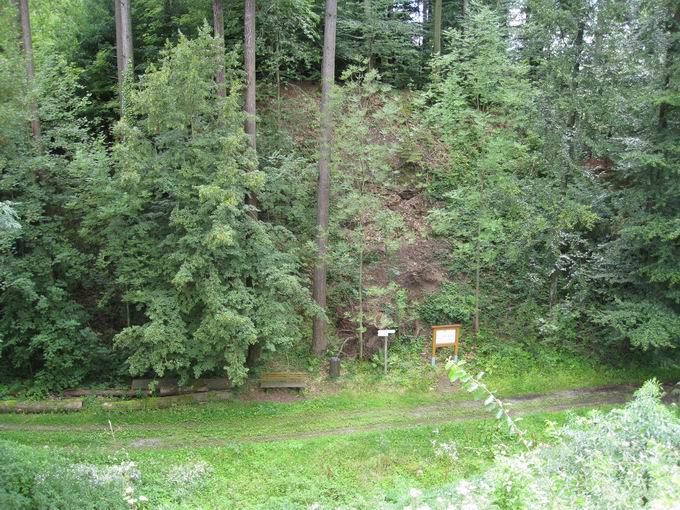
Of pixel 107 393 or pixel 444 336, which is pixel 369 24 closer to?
pixel 444 336

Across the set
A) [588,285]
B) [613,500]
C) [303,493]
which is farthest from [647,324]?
[613,500]

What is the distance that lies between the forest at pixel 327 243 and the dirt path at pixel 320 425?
12cm

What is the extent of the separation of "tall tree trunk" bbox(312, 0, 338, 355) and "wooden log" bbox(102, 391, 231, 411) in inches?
124

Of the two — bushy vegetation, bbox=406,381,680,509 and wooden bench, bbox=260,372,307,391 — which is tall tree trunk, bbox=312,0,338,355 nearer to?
wooden bench, bbox=260,372,307,391

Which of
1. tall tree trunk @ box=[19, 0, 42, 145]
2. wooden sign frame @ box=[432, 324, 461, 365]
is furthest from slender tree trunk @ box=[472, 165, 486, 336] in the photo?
tall tree trunk @ box=[19, 0, 42, 145]

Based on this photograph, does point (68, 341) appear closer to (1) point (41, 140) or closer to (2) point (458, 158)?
(1) point (41, 140)

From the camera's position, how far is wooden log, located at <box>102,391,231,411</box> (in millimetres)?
12938

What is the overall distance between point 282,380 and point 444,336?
4611mm

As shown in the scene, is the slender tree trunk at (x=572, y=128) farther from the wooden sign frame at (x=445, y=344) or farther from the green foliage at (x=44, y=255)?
the green foliage at (x=44, y=255)

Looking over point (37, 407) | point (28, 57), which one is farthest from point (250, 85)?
point (37, 407)

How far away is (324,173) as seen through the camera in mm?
14742

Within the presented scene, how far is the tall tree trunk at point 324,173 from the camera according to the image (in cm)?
1425

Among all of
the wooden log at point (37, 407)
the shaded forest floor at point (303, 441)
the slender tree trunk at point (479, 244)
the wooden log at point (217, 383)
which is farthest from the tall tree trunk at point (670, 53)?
the wooden log at point (37, 407)

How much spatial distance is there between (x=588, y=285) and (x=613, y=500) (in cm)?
1230
